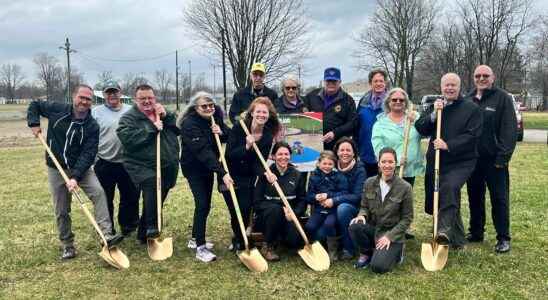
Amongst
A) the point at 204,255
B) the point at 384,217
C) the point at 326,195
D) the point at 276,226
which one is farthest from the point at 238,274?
the point at 384,217

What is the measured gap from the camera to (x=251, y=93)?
6305mm

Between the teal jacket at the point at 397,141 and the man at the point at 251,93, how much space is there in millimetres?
1556

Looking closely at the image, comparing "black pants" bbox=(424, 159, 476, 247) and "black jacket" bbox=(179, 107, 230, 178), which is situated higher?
"black jacket" bbox=(179, 107, 230, 178)

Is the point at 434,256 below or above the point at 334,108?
Answer: below

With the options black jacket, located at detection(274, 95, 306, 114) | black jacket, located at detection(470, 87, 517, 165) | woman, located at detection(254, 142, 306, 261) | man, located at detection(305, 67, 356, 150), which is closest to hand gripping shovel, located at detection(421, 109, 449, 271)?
black jacket, located at detection(470, 87, 517, 165)

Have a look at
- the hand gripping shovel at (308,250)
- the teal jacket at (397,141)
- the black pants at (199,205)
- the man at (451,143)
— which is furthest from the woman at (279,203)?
the man at (451,143)

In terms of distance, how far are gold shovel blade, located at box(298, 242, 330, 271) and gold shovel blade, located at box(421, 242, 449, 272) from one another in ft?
3.51

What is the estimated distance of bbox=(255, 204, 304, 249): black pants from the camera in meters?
5.44

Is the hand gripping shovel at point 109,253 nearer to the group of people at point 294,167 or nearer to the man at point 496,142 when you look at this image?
the group of people at point 294,167

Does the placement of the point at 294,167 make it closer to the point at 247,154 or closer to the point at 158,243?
the point at 247,154

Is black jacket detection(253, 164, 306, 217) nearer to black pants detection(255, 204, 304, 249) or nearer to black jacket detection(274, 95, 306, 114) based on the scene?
black pants detection(255, 204, 304, 249)

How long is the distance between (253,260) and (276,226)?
50 centimetres

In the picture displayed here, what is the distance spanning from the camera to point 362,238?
201 inches

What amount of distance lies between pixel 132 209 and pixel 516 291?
4.87 meters
